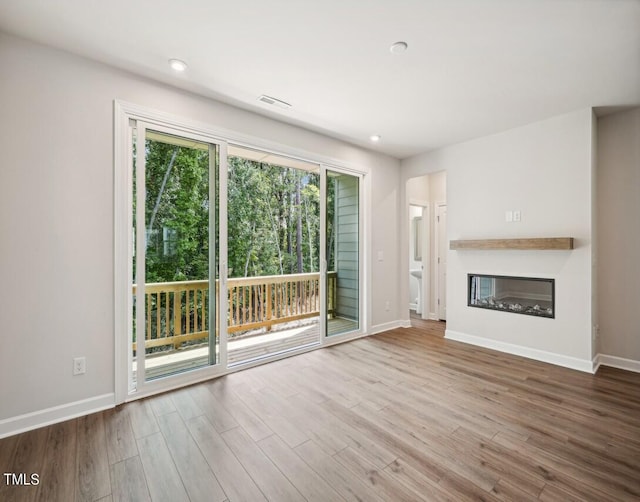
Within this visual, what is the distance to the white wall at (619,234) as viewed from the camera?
3213 millimetres

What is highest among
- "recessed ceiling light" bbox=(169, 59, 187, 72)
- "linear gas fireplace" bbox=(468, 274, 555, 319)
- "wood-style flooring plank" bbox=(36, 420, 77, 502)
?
"recessed ceiling light" bbox=(169, 59, 187, 72)

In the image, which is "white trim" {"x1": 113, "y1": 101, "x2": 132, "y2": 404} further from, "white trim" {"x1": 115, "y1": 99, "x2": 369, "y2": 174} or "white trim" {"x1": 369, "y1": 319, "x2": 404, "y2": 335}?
"white trim" {"x1": 369, "y1": 319, "x2": 404, "y2": 335}

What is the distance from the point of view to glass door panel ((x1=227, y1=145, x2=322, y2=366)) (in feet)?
14.9

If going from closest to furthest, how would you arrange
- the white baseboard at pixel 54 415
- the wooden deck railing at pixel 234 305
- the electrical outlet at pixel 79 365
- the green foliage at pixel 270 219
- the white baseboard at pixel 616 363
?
the white baseboard at pixel 54 415 → the electrical outlet at pixel 79 365 → the wooden deck railing at pixel 234 305 → the white baseboard at pixel 616 363 → the green foliage at pixel 270 219

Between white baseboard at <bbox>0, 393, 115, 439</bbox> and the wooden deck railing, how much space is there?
462 mm

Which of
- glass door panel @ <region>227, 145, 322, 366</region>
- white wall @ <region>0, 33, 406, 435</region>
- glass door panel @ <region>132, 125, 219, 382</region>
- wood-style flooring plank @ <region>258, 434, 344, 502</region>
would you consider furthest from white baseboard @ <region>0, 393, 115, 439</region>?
glass door panel @ <region>227, 145, 322, 366</region>

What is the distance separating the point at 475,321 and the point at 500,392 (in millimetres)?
1494

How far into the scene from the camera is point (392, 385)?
284 centimetres

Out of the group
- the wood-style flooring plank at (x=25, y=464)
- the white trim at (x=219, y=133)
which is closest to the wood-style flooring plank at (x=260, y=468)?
the wood-style flooring plank at (x=25, y=464)

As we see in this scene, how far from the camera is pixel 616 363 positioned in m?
3.31

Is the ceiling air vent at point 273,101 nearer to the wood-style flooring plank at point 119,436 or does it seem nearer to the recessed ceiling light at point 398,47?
the recessed ceiling light at point 398,47

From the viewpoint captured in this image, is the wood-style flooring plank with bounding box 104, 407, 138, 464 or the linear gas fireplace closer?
the wood-style flooring plank with bounding box 104, 407, 138, 464

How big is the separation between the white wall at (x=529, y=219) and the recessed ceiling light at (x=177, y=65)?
356 centimetres

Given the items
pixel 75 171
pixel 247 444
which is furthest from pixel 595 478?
pixel 75 171
